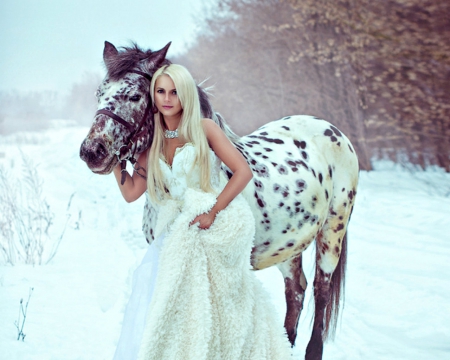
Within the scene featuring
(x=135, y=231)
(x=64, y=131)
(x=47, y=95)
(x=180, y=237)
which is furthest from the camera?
(x=64, y=131)

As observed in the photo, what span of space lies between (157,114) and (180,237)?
1.28 ft

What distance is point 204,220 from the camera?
1.34 m

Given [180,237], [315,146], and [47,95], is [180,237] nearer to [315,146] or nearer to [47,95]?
[315,146]

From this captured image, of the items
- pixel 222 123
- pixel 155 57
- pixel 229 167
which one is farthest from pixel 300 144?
pixel 155 57

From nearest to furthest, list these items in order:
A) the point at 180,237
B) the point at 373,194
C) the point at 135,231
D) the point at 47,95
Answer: the point at 180,237
the point at 135,231
the point at 47,95
the point at 373,194

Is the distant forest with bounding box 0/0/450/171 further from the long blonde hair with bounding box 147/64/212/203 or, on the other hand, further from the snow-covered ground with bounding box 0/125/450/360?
the long blonde hair with bounding box 147/64/212/203

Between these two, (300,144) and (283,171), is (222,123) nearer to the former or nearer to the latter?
(283,171)

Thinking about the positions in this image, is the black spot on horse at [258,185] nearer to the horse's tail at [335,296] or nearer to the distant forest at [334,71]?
the horse's tail at [335,296]

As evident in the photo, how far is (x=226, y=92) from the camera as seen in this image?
6719 millimetres

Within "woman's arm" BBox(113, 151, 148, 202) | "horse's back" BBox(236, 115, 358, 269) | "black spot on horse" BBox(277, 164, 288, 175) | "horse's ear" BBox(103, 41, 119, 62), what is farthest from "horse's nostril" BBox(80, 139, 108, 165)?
"black spot on horse" BBox(277, 164, 288, 175)

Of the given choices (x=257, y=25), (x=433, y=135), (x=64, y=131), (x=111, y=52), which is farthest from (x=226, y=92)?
(x=111, y=52)

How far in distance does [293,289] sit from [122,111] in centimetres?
123

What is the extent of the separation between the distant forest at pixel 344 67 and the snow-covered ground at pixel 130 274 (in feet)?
2.60

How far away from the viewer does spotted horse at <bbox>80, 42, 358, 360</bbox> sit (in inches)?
54.8
